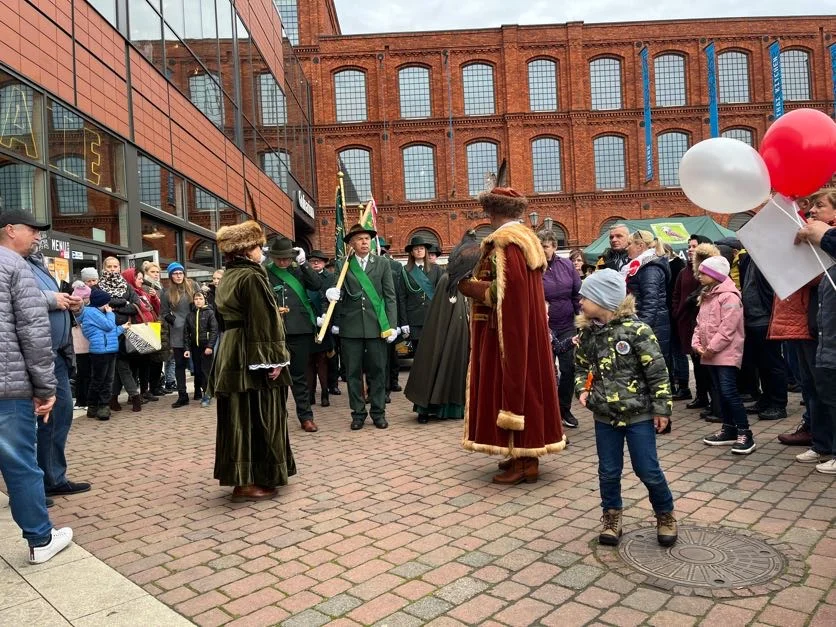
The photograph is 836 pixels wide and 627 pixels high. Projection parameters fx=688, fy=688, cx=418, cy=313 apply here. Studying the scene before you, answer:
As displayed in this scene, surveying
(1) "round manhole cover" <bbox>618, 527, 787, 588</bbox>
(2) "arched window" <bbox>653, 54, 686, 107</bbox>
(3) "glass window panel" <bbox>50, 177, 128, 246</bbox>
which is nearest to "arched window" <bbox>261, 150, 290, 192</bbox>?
(3) "glass window panel" <bbox>50, 177, 128, 246</bbox>

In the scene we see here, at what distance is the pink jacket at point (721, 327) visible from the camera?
576 centimetres

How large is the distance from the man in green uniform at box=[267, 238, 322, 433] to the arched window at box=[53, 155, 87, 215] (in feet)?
15.6

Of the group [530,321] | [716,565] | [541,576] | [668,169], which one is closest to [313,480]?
[530,321]

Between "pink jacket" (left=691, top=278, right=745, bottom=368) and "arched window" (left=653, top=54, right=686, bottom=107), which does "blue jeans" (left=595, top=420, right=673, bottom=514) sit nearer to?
"pink jacket" (left=691, top=278, right=745, bottom=368)

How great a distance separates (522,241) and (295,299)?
3.41 m

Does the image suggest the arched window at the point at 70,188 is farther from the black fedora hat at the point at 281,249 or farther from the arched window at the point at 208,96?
the arched window at the point at 208,96

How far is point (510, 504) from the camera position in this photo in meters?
4.40

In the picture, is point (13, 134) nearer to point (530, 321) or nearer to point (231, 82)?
point (530, 321)

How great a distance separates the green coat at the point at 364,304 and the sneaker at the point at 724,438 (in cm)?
329

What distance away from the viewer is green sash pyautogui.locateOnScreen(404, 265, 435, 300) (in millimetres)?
9711

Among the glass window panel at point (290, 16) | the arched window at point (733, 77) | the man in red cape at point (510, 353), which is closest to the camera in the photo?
the man in red cape at point (510, 353)

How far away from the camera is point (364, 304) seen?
718 centimetres

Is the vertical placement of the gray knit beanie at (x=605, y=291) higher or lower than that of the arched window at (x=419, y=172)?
lower

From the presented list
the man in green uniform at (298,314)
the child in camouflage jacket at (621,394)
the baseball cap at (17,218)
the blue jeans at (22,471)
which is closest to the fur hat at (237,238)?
the baseball cap at (17,218)
